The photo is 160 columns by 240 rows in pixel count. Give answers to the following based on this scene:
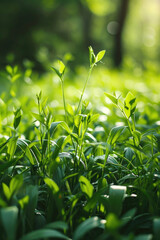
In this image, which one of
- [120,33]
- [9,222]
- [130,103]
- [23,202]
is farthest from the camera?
[120,33]

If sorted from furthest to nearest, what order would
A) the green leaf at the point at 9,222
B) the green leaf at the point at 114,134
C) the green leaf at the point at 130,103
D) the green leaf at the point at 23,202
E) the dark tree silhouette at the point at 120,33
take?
the dark tree silhouette at the point at 120,33 → the green leaf at the point at 114,134 → the green leaf at the point at 130,103 → the green leaf at the point at 23,202 → the green leaf at the point at 9,222

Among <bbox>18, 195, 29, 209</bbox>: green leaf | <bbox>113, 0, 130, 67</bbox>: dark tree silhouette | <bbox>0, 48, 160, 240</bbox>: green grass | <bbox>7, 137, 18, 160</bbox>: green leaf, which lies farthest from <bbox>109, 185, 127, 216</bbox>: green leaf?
<bbox>113, 0, 130, 67</bbox>: dark tree silhouette

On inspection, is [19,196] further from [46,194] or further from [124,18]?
[124,18]

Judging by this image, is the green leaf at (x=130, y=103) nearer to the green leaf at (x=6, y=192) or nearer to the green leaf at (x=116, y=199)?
the green leaf at (x=116, y=199)

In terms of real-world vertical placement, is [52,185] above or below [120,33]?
above

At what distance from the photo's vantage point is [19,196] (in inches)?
44.0

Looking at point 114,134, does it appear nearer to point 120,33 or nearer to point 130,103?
point 130,103

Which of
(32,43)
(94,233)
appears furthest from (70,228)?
(32,43)

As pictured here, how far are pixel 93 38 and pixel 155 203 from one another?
2029 centimetres

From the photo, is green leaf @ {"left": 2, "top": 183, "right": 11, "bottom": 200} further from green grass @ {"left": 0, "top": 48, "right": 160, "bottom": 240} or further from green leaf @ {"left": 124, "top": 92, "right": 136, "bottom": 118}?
green leaf @ {"left": 124, "top": 92, "right": 136, "bottom": 118}

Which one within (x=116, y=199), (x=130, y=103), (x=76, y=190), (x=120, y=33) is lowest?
(x=120, y=33)

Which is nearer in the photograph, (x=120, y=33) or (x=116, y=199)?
(x=116, y=199)

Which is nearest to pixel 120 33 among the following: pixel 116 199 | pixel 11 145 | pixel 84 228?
pixel 11 145

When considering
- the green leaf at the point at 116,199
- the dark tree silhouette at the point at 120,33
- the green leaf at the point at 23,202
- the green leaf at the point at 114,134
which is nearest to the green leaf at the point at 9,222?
the green leaf at the point at 23,202
